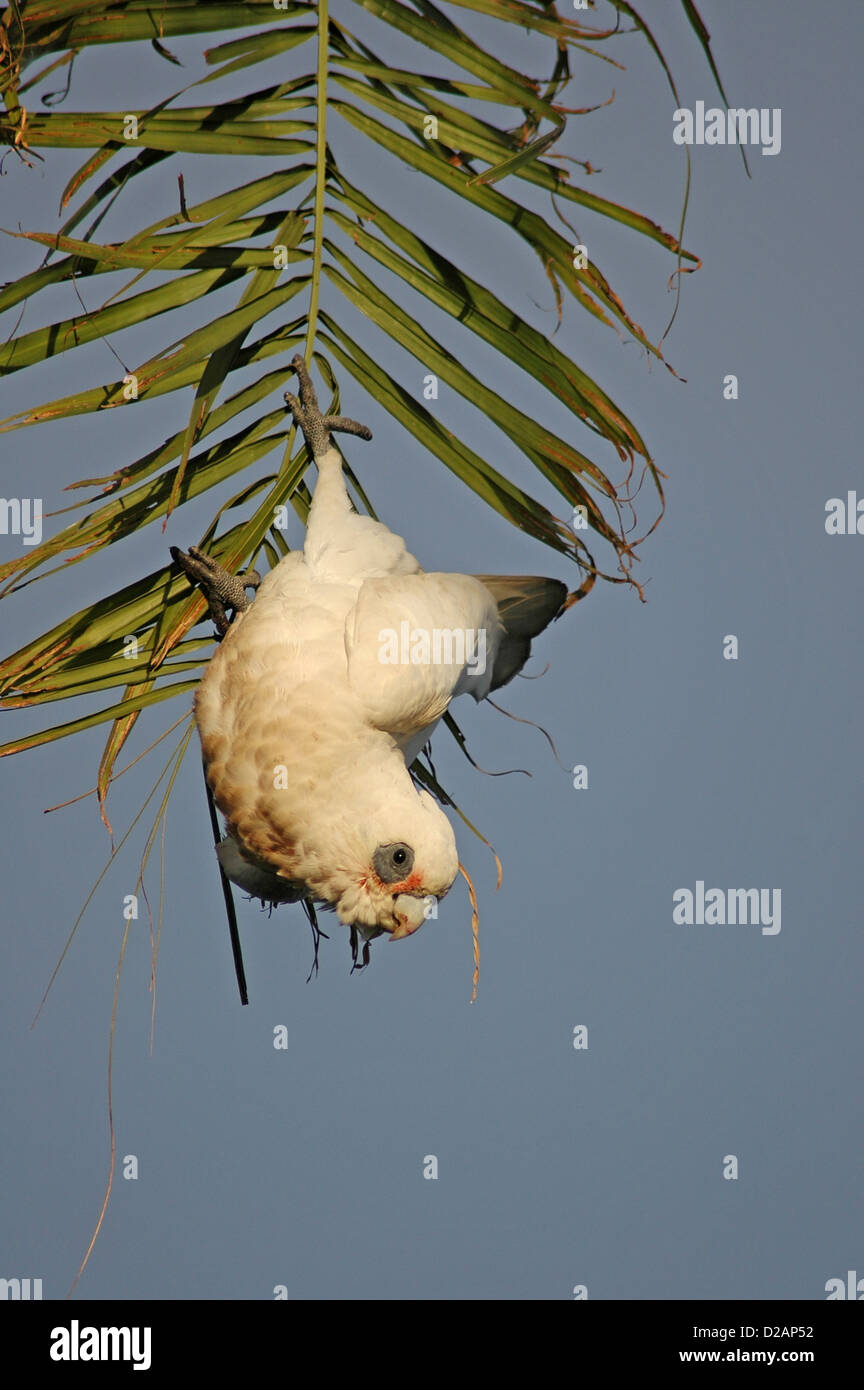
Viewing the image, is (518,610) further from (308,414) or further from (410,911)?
(410,911)

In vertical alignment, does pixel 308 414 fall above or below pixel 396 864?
above

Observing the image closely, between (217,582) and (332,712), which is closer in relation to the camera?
(332,712)

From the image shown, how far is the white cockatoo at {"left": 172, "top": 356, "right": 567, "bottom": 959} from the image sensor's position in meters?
2.46

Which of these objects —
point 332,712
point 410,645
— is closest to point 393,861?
point 332,712

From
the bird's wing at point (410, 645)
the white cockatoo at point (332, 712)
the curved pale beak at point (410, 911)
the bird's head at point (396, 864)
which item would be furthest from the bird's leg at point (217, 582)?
the curved pale beak at point (410, 911)

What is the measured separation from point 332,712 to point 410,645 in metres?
0.20

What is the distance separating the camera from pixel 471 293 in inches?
98.0

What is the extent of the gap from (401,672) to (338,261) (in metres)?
0.82

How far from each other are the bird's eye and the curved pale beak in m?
0.05

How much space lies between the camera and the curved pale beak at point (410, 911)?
251cm

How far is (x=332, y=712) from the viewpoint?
8.13ft

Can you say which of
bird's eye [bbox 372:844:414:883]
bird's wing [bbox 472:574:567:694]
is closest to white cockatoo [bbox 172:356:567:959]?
bird's eye [bbox 372:844:414:883]

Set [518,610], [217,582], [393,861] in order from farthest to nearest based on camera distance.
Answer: [518,610]
[217,582]
[393,861]
